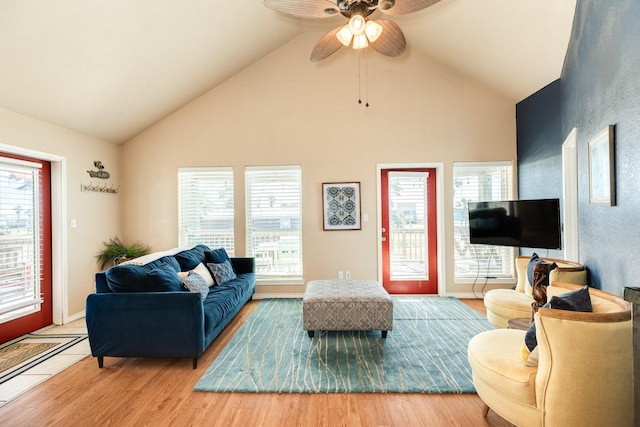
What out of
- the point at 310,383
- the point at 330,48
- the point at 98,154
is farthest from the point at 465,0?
the point at 98,154

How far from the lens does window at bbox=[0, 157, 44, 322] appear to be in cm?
312

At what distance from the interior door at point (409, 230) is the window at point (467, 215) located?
0.33 metres

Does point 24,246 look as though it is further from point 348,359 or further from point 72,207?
point 348,359

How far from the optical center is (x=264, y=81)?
15.2 ft

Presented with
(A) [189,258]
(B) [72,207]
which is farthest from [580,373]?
(B) [72,207]

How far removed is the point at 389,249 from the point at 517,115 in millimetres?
2714

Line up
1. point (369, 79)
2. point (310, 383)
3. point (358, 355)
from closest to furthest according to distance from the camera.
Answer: point (310, 383) < point (358, 355) < point (369, 79)

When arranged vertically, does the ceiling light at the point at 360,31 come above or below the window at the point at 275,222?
above

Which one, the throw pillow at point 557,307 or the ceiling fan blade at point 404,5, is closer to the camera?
the throw pillow at point 557,307

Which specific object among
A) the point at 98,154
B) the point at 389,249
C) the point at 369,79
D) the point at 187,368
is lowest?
the point at 187,368

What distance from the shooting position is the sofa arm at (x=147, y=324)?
8.17 feet

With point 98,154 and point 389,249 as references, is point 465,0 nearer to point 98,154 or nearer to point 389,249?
point 389,249

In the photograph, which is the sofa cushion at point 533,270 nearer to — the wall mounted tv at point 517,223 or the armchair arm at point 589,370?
the wall mounted tv at point 517,223

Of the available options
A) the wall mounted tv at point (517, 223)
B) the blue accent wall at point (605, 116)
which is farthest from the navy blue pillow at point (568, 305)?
the wall mounted tv at point (517, 223)
